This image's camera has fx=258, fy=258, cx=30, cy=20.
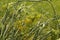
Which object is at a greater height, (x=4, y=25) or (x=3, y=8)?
(x=3, y=8)

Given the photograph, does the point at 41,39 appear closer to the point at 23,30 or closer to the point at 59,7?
the point at 23,30

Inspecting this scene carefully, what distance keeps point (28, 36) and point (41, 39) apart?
18 centimetres

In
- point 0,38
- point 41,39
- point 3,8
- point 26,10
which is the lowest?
point 41,39

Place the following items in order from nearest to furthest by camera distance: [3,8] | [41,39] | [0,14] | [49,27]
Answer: [41,39] → [49,27] → [3,8] → [0,14]

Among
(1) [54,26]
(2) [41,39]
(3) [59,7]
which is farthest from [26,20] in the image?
(3) [59,7]

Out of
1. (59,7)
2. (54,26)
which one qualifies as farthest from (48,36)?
(59,7)

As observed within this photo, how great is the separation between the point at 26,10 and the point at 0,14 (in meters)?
0.94

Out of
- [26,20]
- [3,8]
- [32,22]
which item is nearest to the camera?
[26,20]

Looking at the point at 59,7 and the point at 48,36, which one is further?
the point at 59,7

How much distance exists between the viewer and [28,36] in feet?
8.17

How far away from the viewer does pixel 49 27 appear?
259 centimetres

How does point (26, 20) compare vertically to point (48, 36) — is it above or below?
above

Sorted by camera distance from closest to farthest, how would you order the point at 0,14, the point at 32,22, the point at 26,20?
1. the point at 26,20
2. the point at 32,22
3. the point at 0,14

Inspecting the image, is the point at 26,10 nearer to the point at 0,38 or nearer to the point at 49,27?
the point at 49,27
